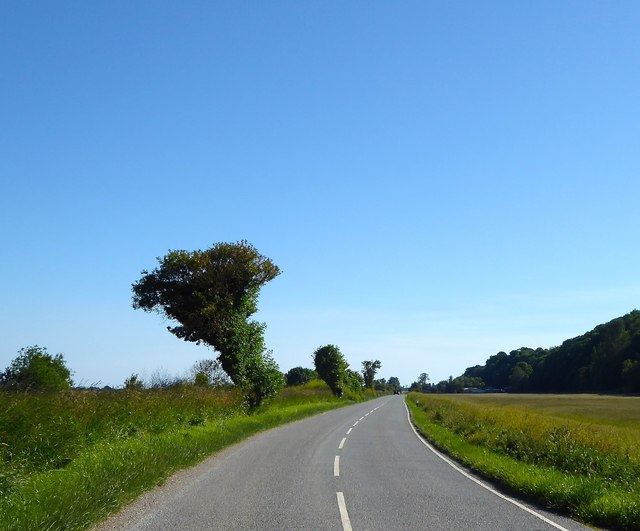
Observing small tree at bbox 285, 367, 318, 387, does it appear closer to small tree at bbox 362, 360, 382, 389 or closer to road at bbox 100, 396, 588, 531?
small tree at bbox 362, 360, 382, 389

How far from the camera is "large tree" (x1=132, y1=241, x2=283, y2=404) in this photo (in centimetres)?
3612

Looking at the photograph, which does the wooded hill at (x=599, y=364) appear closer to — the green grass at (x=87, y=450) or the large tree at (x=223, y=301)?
the large tree at (x=223, y=301)

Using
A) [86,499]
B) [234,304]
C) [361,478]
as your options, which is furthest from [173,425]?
[234,304]

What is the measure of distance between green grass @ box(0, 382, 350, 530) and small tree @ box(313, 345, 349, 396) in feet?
171

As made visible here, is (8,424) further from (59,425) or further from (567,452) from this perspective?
(567,452)

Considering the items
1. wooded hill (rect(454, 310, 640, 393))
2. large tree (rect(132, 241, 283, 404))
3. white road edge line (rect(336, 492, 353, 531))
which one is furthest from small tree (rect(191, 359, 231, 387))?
wooded hill (rect(454, 310, 640, 393))

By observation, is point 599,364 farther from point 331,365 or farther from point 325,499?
point 325,499

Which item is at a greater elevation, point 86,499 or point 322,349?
point 322,349

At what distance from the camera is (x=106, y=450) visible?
13.3 metres

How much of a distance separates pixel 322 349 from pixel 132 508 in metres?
66.2

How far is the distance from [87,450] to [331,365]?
2458 inches

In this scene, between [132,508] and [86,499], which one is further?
[132,508]

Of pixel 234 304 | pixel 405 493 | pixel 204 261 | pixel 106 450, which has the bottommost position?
pixel 405 493

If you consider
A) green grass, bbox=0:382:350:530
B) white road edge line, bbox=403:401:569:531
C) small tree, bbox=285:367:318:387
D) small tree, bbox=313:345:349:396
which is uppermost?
small tree, bbox=285:367:318:387
